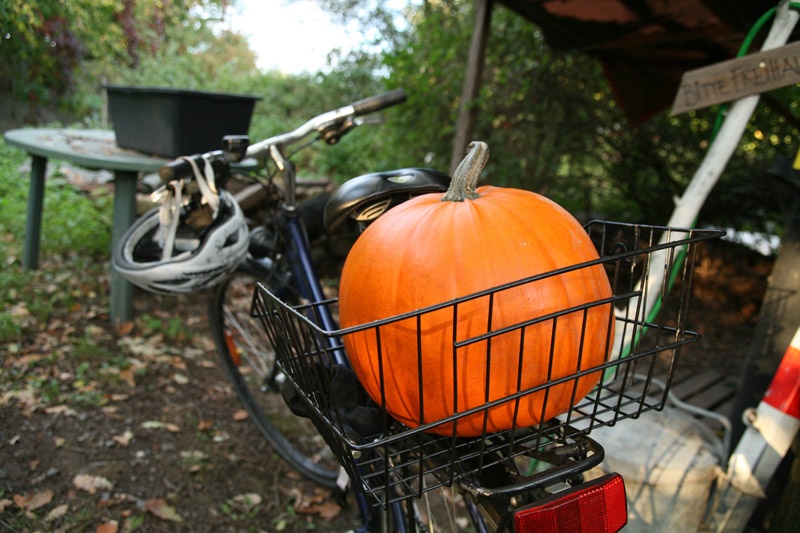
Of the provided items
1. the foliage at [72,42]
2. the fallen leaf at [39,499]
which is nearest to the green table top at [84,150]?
the foliage at [72,42]

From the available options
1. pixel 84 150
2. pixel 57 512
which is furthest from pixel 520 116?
pixel 57 512

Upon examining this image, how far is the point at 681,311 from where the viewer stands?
1.06 metres

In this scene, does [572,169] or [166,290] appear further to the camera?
[572,169]

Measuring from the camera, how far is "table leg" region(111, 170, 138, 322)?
3.34 meters

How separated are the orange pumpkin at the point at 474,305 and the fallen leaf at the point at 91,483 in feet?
5.77

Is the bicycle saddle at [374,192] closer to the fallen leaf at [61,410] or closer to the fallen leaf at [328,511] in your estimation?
the fallen leaf at [328,511]

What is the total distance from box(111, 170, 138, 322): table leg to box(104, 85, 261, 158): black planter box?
0.25 metres

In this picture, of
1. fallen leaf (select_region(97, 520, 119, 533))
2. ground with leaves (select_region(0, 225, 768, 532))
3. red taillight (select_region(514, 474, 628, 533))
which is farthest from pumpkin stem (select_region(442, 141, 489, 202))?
fallen leaf (select_region(97, 520, 119, 533))

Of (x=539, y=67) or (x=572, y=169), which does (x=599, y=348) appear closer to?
(x=539, y=67)

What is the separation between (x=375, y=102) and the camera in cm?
208

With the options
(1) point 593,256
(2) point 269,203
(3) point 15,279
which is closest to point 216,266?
(2) point 269,203

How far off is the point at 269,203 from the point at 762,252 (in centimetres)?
598

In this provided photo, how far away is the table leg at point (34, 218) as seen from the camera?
3.91 meters

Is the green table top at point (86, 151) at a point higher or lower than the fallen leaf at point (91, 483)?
higher
